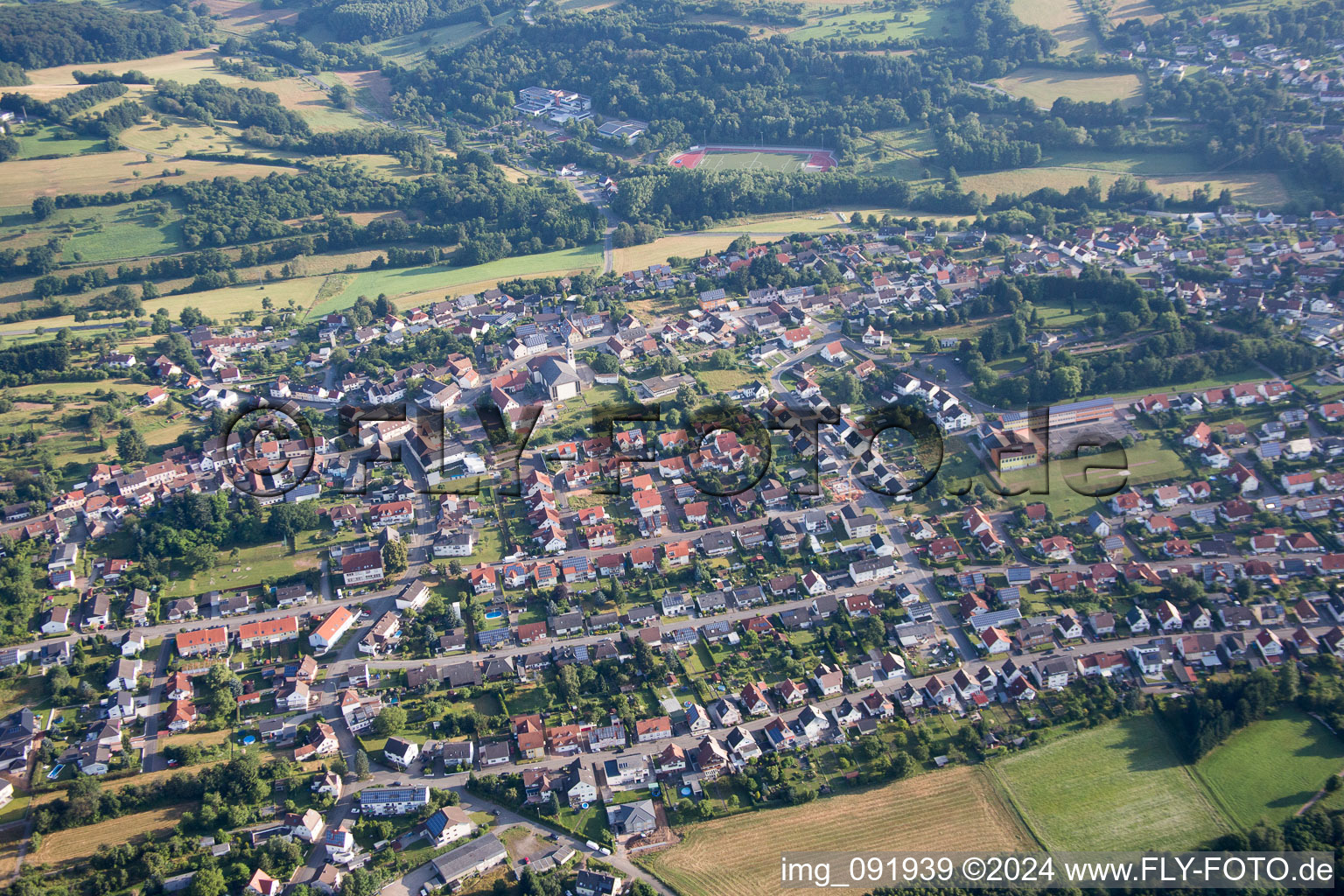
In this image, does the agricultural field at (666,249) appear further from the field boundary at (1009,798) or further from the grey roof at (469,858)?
the grey roof at (469,858)

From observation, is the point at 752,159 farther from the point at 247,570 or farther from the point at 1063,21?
the point at 247,570

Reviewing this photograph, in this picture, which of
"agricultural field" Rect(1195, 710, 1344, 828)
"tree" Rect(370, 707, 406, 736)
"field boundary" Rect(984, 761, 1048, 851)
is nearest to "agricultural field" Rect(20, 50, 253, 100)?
"tree" Rect(370, 707, 406, 736)

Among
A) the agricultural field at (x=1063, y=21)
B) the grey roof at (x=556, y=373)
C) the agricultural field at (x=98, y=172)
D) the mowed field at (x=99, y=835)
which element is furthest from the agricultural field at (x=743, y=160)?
the mowed field at (x=99, y=835)

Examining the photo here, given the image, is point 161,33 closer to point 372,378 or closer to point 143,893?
point 372,378

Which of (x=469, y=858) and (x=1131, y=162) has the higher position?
(x=1131, y=162)

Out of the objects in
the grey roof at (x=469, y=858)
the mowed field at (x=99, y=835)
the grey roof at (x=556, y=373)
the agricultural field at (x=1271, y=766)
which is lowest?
the agricultural field at (x=1271, y=766)

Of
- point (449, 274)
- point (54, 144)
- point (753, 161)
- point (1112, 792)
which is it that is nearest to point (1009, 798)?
point (1112, 792)

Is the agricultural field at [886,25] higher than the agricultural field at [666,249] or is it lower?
higher
